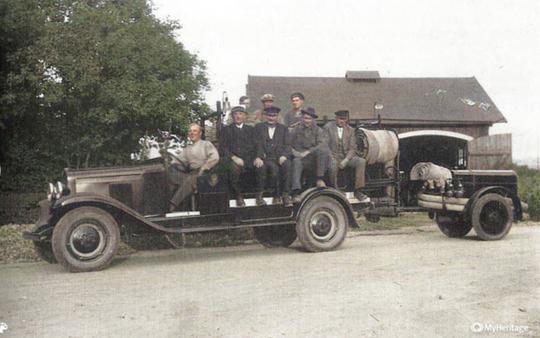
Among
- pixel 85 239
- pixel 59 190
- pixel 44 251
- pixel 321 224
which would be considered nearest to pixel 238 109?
pixel 321 224

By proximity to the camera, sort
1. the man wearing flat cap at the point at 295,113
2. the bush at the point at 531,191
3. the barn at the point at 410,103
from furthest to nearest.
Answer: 1. the barn at the point at 410,103
2. the bush at the point at 531,191
3. the man wearing flat cap at the point at 295,113

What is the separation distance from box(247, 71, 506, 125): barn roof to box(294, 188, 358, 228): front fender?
12.1 meters

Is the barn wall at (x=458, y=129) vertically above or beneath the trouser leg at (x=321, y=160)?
above

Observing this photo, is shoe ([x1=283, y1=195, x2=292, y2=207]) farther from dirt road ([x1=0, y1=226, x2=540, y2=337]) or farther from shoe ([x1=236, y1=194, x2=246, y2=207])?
dirt road ([x1=0, y1=226, x2=540, y2=337])

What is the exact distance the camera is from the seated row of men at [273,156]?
7.63 meters

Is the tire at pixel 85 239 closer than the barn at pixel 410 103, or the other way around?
the tire at pixel 85 239

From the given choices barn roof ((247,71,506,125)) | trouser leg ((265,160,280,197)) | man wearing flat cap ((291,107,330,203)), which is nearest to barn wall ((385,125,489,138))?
barn roof ((247,71,506,125))

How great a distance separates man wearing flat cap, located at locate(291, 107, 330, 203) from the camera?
26.4ft

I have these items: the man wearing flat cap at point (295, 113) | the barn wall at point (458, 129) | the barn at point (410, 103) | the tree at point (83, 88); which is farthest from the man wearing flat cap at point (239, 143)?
the barn wall at point (458, 129)

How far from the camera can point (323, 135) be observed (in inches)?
330

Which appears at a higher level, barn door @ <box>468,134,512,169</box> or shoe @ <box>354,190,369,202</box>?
barn door @ <box>468,134,512,169</box>

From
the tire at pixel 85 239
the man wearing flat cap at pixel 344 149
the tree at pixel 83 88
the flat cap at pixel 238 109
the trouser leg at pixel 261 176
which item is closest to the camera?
the tire at pixel 85 239

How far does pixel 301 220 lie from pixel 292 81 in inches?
603

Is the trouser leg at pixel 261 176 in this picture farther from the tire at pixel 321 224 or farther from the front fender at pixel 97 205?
the front fender at pixel 97 205
